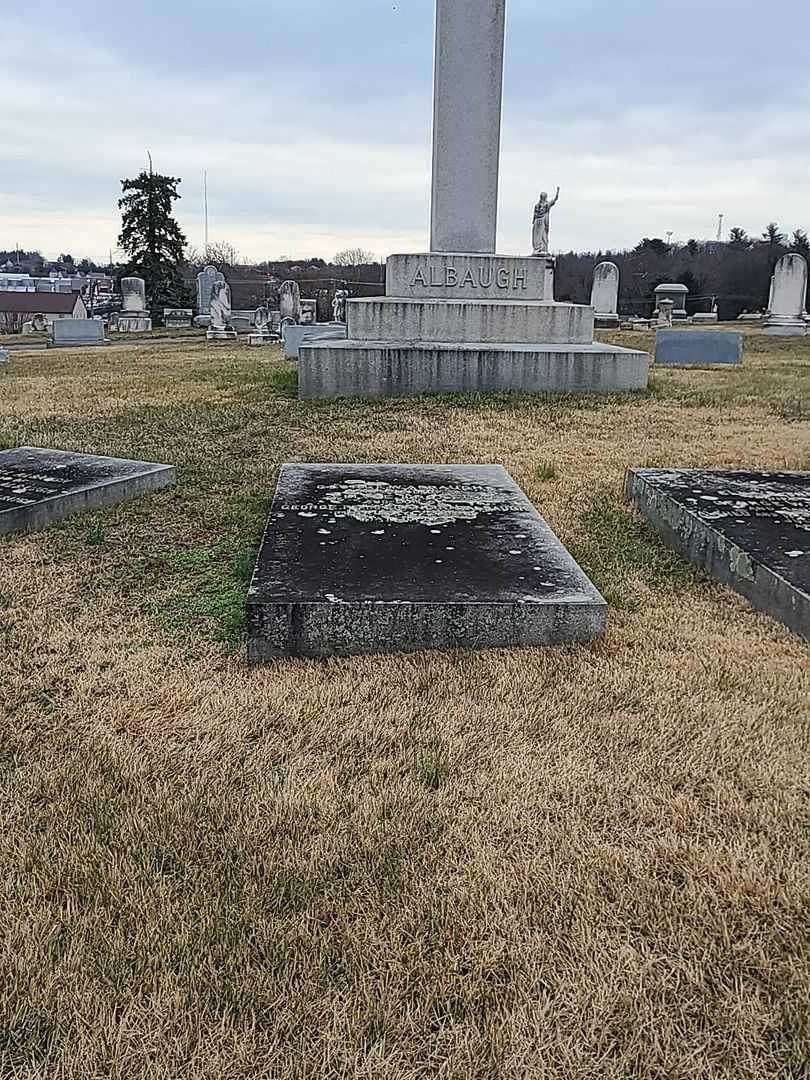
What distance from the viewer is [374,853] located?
5.27ft

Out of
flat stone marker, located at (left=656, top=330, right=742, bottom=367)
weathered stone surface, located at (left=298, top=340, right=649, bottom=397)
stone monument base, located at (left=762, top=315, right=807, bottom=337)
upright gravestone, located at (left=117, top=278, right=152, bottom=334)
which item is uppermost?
upright gravestone, located at (left=117, top=278, right=152, bottom=334)

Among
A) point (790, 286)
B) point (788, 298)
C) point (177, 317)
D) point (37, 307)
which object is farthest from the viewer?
point (37, 307)

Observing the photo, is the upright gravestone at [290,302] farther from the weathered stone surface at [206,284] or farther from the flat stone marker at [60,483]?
the flat stone marker at [60,483]

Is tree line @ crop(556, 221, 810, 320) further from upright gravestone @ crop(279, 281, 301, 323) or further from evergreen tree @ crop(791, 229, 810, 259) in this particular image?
upright gravestone @ crop(279, 281, 301, 323)

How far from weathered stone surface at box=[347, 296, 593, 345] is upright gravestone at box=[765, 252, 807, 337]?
1186cm

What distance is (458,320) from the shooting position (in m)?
8.51

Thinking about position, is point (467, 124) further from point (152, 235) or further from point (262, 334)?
point (152, 235)

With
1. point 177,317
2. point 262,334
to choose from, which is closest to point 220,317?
point 262,334

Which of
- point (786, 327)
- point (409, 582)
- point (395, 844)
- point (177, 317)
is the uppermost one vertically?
point (177, 317)

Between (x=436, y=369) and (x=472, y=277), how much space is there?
1.73 metres

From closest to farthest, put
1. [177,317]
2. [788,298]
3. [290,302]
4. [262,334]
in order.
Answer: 1. [788,298]
2. [262,334]
3. [290,302]
4. [177,317]

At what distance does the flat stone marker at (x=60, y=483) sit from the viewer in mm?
3816

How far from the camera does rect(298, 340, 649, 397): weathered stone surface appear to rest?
301 inches

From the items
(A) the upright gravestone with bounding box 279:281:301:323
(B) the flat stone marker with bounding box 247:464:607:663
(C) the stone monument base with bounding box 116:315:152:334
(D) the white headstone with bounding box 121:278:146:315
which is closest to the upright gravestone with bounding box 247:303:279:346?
(A) the upright gravestone with bounding box 279:281:301:323
